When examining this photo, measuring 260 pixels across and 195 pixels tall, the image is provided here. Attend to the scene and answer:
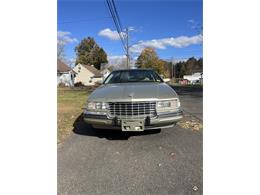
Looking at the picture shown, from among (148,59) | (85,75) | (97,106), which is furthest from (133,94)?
(148,59)

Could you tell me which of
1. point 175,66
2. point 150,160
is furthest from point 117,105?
point 175,66

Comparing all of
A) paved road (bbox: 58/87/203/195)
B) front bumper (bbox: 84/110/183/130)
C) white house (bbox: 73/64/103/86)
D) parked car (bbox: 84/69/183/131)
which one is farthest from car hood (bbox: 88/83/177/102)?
white house (bbox: 73/64/103/86)

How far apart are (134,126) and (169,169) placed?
1148 mm

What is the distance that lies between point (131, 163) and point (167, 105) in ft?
4.71

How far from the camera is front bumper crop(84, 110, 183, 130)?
4.41 metres

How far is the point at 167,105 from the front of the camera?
4602mm

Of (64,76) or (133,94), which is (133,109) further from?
(64,76)

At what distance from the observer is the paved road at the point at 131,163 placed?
2926 mm

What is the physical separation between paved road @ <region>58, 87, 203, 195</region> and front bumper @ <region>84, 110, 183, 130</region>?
0.32m

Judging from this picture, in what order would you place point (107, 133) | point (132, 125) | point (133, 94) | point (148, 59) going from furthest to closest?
point (148, 59), point (107, 133), point (133, 94), point (132, 125)

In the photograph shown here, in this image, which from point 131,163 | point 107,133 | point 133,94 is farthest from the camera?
point 107,133

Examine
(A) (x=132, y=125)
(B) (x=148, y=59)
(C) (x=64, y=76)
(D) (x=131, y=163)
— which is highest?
(B) (x=148, y=59)

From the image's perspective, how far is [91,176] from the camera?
320cm
